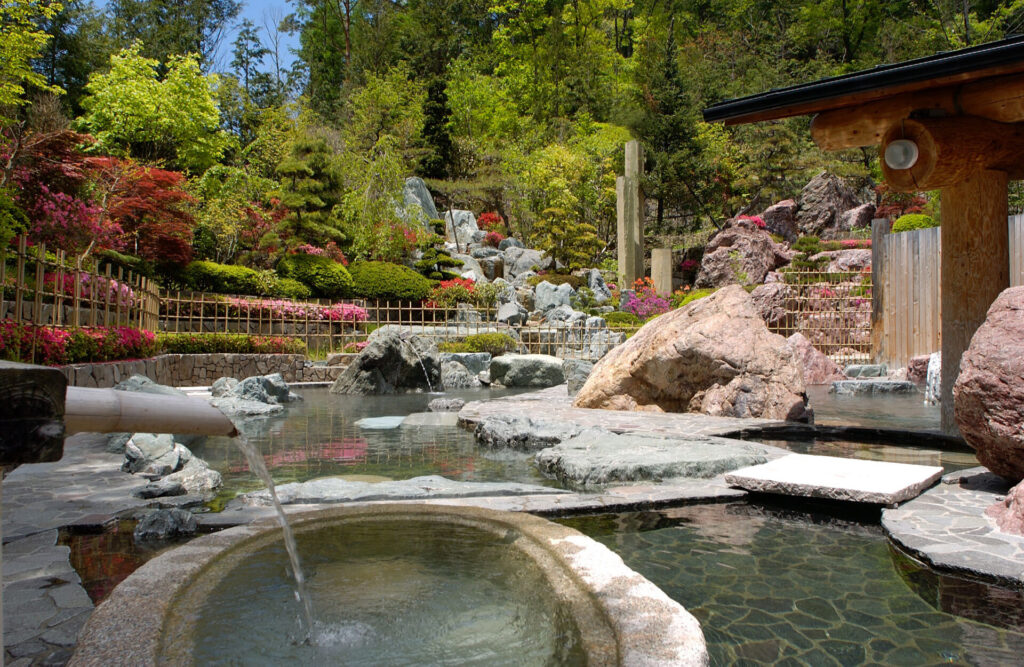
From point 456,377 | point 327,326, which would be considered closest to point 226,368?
point 327,326

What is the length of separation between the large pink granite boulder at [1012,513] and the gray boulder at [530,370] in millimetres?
11181

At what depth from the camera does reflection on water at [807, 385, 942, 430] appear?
7.45m

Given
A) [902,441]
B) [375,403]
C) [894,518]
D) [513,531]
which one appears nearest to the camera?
[513,531]

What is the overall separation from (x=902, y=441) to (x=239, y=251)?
68.3ft

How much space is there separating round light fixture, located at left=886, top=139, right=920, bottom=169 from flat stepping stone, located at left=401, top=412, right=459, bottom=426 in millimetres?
5694

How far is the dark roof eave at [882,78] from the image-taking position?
180 inches

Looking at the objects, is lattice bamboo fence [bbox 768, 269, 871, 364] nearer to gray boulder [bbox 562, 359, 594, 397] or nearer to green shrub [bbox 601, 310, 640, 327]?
green shrub [bbox 601, 310, 640, 327]

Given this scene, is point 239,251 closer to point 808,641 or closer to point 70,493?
point 70,493

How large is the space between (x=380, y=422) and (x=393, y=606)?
633 cm

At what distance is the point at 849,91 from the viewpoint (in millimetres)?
5289

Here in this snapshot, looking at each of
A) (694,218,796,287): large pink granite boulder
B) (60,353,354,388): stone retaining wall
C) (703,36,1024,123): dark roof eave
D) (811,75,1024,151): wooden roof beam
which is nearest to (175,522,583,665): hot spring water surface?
(703,36,1024,123): dark roof eave

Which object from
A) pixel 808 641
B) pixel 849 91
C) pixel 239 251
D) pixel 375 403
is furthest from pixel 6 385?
pixel 239 251

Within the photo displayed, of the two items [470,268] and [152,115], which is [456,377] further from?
[152,115]

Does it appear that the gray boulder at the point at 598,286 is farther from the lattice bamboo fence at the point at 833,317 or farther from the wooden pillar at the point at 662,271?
the lattice bamboo fence at the point at 833,317
